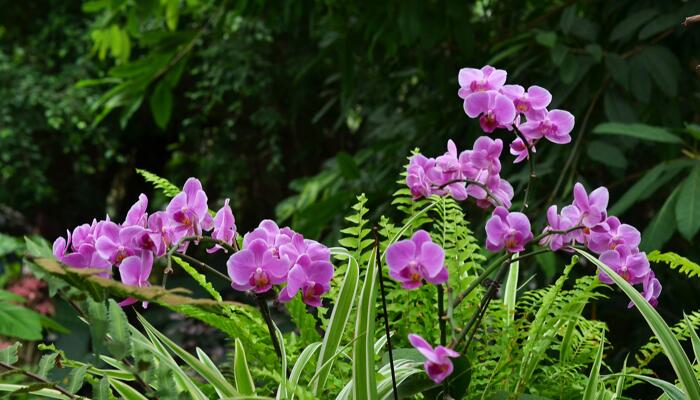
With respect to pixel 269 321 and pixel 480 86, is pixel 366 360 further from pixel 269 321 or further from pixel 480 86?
pixel 480 86

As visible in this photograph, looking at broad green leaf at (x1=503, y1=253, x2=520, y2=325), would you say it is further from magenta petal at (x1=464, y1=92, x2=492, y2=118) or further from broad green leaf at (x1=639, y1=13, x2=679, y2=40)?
broad green leaf at (x1=639, y1=13, x2=679, y2=40)

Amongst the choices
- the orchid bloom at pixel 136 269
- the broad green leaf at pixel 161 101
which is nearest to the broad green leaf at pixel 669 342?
the orchid bloom at pixel 136 269

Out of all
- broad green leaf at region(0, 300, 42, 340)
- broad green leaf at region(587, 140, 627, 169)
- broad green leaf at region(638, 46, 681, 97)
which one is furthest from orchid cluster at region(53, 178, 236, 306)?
broad green leaf at region(638, 46, 681, 97)

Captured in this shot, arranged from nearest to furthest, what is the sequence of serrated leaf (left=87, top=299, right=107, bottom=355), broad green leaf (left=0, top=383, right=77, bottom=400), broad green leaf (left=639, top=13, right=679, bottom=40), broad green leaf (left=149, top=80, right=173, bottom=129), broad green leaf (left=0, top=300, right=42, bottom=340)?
serrated leaf (left=87, top=299, right=107, bottom=355) → broad green leaf (left=0, top=383, right=77, bottom=400) → broad green leaf (left=0, top=300, right=42, bottom=340) → broad green leaf (left=639, top=13, right=679, bottom=40) → broad green leaf (left=149, top=80, right=173, bottom=129)

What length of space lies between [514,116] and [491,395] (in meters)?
0.24

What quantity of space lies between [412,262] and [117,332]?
0.22m

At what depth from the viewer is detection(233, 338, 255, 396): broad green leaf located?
78cm

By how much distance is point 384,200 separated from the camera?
8.27ft

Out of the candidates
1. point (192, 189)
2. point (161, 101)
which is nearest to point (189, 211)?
point (192, 189)

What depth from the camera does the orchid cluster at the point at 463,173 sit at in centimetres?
81

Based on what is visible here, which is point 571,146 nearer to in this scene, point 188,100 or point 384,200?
point 384,200

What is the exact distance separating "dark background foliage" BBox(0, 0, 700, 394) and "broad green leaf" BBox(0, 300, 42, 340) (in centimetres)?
77

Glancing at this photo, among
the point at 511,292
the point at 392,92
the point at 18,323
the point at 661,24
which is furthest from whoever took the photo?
the point at 392,92

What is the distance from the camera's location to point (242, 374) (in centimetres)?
78
